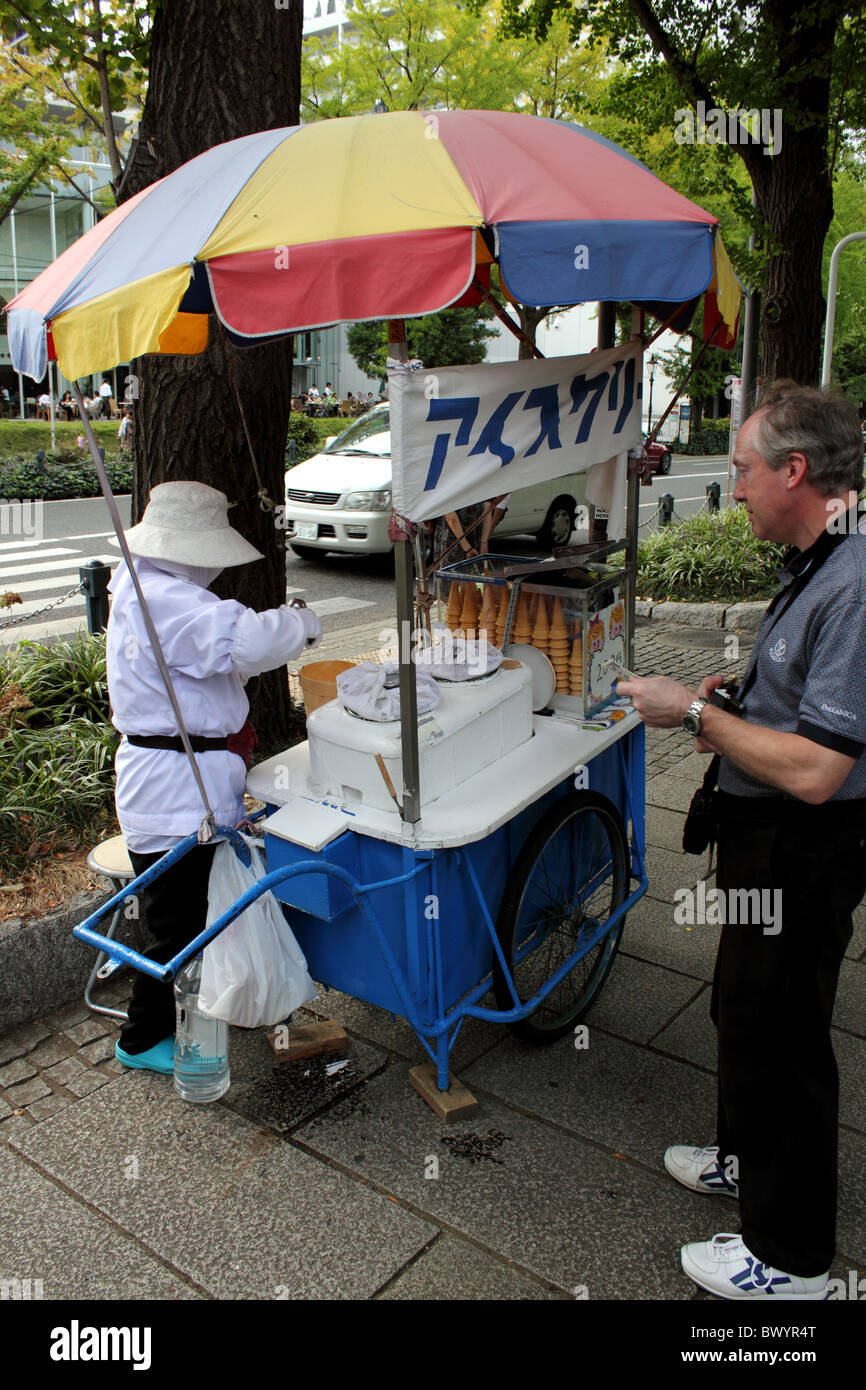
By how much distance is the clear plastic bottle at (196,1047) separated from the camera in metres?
2.97

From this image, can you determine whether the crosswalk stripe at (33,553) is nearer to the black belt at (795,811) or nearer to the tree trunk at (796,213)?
the tree trunk at (796,213)

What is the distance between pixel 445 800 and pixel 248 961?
2.35 feet

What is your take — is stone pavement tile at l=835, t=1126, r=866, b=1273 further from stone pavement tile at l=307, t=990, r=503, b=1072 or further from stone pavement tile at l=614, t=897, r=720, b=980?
stone pavement tile at l=307, t=990, r=503, b=1072

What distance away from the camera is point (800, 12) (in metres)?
7.77

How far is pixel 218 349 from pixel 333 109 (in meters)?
17.8

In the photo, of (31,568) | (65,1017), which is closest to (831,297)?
(31,568)

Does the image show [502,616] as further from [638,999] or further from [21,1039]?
[21,1039]

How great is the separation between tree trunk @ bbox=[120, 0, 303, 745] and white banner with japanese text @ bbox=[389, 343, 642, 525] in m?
1.70

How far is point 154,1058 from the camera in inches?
125

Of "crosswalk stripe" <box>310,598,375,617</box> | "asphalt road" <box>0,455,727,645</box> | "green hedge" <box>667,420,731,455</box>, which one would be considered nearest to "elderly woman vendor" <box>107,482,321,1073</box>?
"asphalt road" <box>0,455,727,645</box>

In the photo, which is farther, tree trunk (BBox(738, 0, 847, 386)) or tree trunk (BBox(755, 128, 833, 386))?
tree trunk (BBox(755, 128, 833, 386))

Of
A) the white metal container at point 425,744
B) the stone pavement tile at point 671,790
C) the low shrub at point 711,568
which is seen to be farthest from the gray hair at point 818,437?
the low shrub at point 711,568

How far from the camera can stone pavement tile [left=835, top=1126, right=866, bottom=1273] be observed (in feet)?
8.27

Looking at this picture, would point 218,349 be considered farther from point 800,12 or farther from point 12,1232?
point 800,12
